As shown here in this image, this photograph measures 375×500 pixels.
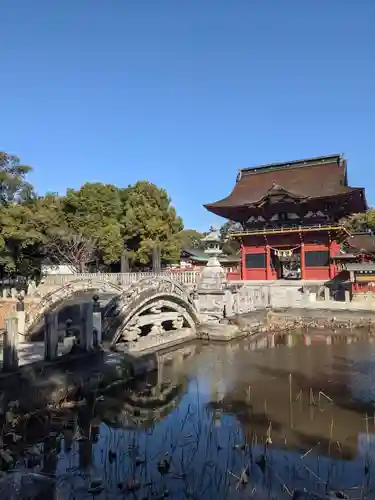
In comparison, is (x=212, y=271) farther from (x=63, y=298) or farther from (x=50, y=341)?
(x=50, y=341)

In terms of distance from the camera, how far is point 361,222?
171ft

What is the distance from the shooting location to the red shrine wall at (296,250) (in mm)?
29797

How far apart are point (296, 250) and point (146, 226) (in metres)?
15.6

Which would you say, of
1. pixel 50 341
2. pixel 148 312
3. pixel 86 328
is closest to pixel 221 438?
pixel 50 341

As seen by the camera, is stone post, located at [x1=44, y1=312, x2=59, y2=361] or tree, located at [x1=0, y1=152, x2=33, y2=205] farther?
tree, located at [x1=0, y1=152, x2=33, y2=205]

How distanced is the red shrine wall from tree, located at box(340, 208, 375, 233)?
907 inches

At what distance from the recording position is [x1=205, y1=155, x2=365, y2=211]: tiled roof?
31875 mm

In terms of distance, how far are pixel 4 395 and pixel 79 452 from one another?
183 centimetres

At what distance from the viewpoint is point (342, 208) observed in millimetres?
31500

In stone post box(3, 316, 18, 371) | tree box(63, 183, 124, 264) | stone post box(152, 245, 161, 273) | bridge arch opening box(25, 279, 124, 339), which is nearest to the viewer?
stone post box(3, 316, 18, 371)

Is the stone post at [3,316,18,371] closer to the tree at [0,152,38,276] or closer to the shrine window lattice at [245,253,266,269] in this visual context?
the tree at [0,152,38,276]

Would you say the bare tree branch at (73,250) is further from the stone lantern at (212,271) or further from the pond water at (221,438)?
the pond water at (221,438)

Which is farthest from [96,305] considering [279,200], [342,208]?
[342,208]

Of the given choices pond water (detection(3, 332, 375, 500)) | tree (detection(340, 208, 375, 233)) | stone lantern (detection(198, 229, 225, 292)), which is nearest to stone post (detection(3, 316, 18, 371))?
pond water (detection(3, 332, 375, 500))
